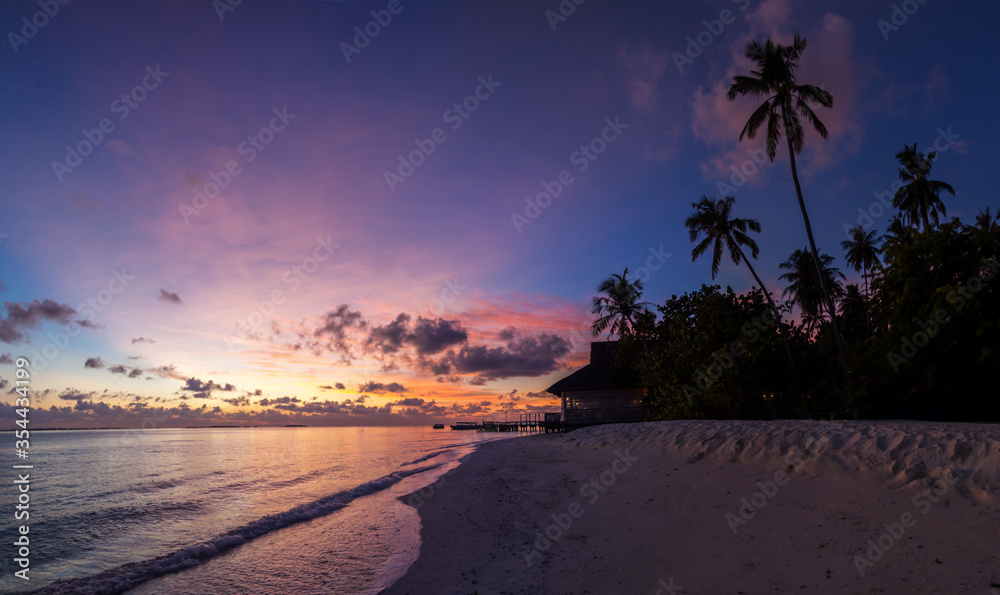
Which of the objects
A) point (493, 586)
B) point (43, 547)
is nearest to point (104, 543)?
point (43, 547)

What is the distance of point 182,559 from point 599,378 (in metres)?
26.5

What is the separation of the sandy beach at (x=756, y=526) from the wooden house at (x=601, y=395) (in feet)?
61.5

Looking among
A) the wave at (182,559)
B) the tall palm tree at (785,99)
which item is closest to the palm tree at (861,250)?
the tall palm tree at (785,99)

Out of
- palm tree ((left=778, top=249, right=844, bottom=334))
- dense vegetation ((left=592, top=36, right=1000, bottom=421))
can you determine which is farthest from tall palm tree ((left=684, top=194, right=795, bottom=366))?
palm tree ((left=778, top=249, right=844, bottom=334))

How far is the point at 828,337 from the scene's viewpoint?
2730 centimetres

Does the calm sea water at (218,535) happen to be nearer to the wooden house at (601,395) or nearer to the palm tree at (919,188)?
the wooden house at (601,395)

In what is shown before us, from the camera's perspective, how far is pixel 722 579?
4.75m

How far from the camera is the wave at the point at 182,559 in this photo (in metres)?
6.66

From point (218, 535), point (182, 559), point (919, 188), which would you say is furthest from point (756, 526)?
point (919, 188)

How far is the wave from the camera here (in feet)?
21.8

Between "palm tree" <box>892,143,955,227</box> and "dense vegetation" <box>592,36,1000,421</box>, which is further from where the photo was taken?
"palm tree" <box>892,143,955,227</box>

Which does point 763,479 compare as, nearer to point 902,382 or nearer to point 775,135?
point 902,382

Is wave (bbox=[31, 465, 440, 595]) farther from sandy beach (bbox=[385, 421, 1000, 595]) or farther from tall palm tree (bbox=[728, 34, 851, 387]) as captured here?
tall palm tree (bbox=[728, 34, 851, 387])

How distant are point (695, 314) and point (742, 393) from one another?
420 centimetres
